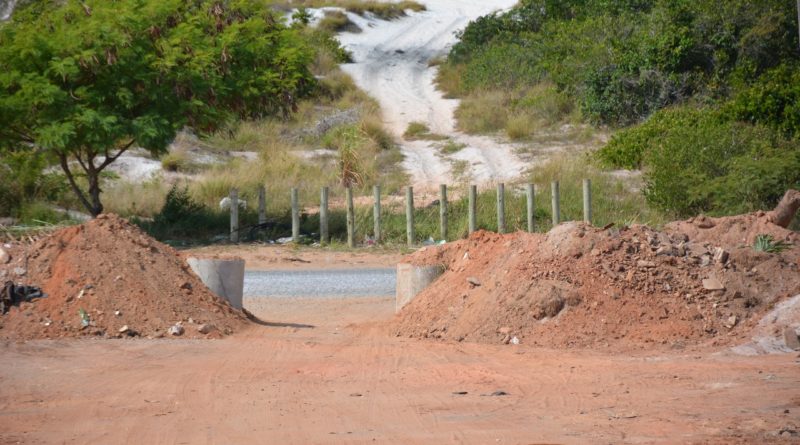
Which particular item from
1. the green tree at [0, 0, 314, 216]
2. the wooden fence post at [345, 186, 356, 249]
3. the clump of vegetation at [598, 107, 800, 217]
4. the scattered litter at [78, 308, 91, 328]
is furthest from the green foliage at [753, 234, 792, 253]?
the green tree at [0, 0, 314, 216]

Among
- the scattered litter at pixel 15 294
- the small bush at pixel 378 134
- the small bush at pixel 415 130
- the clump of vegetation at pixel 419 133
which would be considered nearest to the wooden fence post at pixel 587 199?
the small bush at pixel 378 134

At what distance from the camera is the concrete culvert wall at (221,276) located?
1251cm

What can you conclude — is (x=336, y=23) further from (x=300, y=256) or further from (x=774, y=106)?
(x=300, y=256)

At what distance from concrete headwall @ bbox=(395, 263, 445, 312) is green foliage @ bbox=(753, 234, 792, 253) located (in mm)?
3557

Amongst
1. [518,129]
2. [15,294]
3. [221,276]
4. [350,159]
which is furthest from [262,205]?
[15,294]

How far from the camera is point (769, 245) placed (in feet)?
37.7

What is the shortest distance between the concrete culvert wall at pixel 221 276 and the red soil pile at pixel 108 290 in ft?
0.95

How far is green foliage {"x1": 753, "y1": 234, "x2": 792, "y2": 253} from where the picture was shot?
1142 cm

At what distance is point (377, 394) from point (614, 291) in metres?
3.53

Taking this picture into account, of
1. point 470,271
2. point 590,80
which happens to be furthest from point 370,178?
point 470,271

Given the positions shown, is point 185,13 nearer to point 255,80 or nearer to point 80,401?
point 255,80

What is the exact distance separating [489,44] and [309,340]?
118 feet

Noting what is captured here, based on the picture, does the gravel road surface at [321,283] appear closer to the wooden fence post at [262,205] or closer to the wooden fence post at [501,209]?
the wooden fence post at [501,209]

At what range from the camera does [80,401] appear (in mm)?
7941
